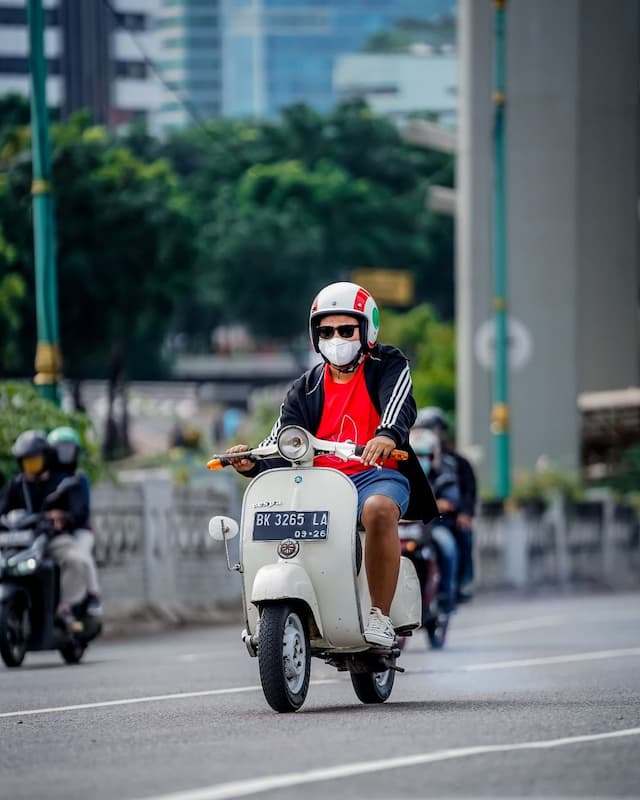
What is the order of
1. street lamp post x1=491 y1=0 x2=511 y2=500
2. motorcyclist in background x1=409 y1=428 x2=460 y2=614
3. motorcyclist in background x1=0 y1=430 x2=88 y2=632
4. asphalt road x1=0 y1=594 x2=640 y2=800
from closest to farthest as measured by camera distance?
asphalt road x1=0 y1=594 x2=640 y2=800 < motorcyclist in background x1=0 y1=430 x2=88 y2=632 < motorcyclist in background x1=409 y1=428 x2=460 y2=614 < street lamp post x1=491 y1=0 x2=511 y2=500

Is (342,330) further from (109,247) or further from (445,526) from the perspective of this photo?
(109,247)

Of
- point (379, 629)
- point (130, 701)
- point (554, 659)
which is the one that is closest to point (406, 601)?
point (379, 629)

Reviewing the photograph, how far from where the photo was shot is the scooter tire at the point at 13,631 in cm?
1543

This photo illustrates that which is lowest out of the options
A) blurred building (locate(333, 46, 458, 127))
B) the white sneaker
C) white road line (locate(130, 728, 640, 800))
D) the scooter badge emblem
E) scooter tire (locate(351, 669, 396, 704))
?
scooter tire (locate(351, 669, 396, 704))

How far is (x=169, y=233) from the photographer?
2798 inches

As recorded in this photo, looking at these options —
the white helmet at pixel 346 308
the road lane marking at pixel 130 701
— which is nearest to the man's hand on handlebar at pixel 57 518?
the road lane marking at pixel 130 701

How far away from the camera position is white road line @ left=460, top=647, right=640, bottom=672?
47.2 ft

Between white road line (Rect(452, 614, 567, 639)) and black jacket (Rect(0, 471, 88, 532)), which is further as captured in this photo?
white road line (Rect(452, 614, 567, 639))

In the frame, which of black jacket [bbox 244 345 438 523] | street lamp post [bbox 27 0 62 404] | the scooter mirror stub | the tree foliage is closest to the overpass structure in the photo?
street lamp post [bbox 27 0 62 404]

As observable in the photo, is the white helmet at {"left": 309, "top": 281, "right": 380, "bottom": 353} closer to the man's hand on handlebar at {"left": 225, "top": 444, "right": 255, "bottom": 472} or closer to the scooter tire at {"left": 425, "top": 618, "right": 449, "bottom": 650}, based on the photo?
the man's hand on handlebar at {"left": 225, "top": 444, "right": 255, "bottom": 472}

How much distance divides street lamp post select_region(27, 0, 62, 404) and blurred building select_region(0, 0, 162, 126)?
5055cm

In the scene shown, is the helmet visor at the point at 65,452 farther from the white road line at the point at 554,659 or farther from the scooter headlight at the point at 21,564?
the white road line at the point at 554,659

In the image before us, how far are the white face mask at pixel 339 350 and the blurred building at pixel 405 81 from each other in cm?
6348

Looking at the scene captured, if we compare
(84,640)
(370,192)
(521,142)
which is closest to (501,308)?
(521,142)
